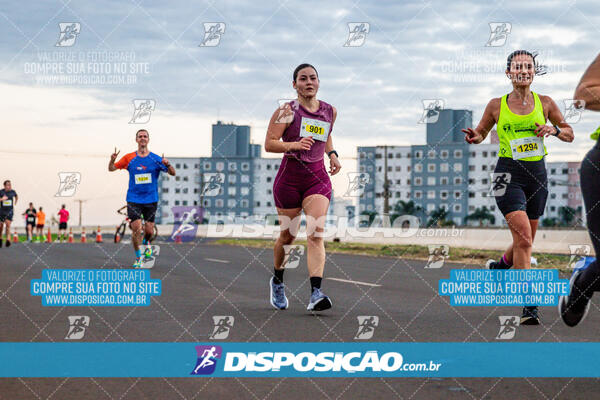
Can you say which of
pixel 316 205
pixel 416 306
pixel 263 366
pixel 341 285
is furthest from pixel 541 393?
pixel 341 285

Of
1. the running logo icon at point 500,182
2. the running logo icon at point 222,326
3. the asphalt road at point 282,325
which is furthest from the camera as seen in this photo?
the running logo icon at point 500,182

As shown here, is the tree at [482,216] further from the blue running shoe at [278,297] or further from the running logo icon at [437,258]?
the blue running shoe at [278,297]

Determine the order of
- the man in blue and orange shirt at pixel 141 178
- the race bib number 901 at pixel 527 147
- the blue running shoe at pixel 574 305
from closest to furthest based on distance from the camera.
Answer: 1. the blue running shoe at pixel 574 305
2. the race bib number 901 at pixel 527 147
3. the man in blue and orange shirt at pixel 141 178

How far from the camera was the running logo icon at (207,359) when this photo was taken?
4797 mm

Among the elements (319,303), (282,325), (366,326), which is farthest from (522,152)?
(282,325)

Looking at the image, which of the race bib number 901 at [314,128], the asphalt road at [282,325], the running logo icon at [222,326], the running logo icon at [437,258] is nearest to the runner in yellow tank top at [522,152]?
the asphalt road at [282,325]

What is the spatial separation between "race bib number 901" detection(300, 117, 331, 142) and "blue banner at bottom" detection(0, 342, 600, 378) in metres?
2.29

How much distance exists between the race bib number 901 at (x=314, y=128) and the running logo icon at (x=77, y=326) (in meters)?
2.51

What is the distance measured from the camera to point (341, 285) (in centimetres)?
1086

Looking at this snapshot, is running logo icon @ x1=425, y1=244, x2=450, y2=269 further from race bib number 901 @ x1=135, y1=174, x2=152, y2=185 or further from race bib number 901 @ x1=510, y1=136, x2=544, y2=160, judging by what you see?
race bib number 901 @ x1=510, y1=136, x2=544, y2=160

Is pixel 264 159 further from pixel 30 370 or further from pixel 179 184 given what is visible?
pixel 30 370

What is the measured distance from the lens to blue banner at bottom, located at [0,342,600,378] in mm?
4750

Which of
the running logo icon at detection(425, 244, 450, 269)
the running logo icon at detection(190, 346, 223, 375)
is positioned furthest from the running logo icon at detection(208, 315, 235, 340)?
the running logo icon at detection(425, 244, 450, 269)

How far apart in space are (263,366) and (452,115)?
13650 centimetres
